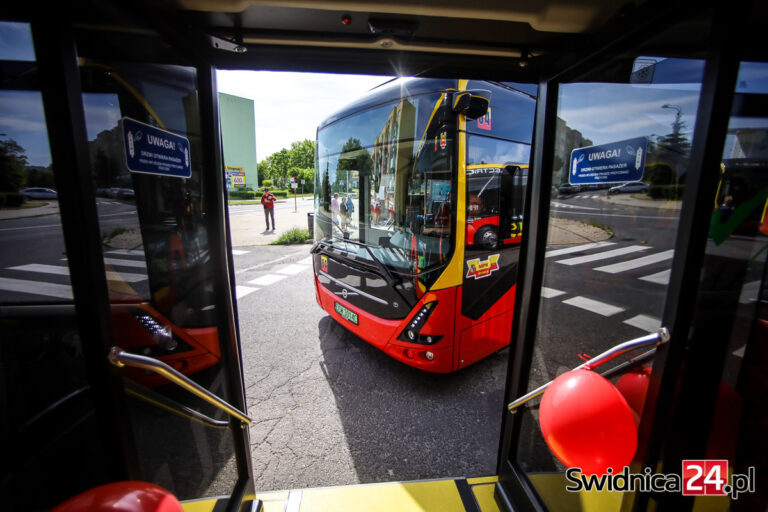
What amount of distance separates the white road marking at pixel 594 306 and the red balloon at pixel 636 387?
29cm

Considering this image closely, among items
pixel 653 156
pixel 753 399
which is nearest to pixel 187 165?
pixel 653 156

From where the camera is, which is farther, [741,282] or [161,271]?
[161,271]

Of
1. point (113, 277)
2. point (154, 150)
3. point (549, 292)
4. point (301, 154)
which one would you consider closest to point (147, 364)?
point (113, 277)

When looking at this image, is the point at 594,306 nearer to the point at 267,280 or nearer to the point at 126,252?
the point at 126,252

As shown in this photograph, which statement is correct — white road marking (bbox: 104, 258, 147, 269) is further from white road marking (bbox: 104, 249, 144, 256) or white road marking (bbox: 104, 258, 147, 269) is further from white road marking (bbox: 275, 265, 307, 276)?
white road marking (bbox: 275, 265, 307, 276)

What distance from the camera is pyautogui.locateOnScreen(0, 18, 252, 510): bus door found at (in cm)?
99

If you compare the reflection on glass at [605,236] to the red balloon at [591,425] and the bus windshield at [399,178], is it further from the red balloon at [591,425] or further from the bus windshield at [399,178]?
the bus windshield at [399,178]

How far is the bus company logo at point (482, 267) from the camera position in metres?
3.15

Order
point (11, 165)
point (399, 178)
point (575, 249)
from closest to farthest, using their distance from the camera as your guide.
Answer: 1. point (11, 165)
2. point (575, 249)
3. point (399, 178)

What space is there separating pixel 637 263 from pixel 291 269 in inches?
299

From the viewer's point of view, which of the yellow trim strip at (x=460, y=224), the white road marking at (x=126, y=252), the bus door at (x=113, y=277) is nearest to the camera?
the bus door at (x=113, y=277)

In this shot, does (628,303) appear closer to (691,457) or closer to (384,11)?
(691,457)

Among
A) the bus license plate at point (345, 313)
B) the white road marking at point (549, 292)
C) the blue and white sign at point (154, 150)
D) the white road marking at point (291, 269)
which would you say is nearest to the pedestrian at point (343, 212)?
the bus license plate at point (345, 313)

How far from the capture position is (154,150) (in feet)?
5.01
